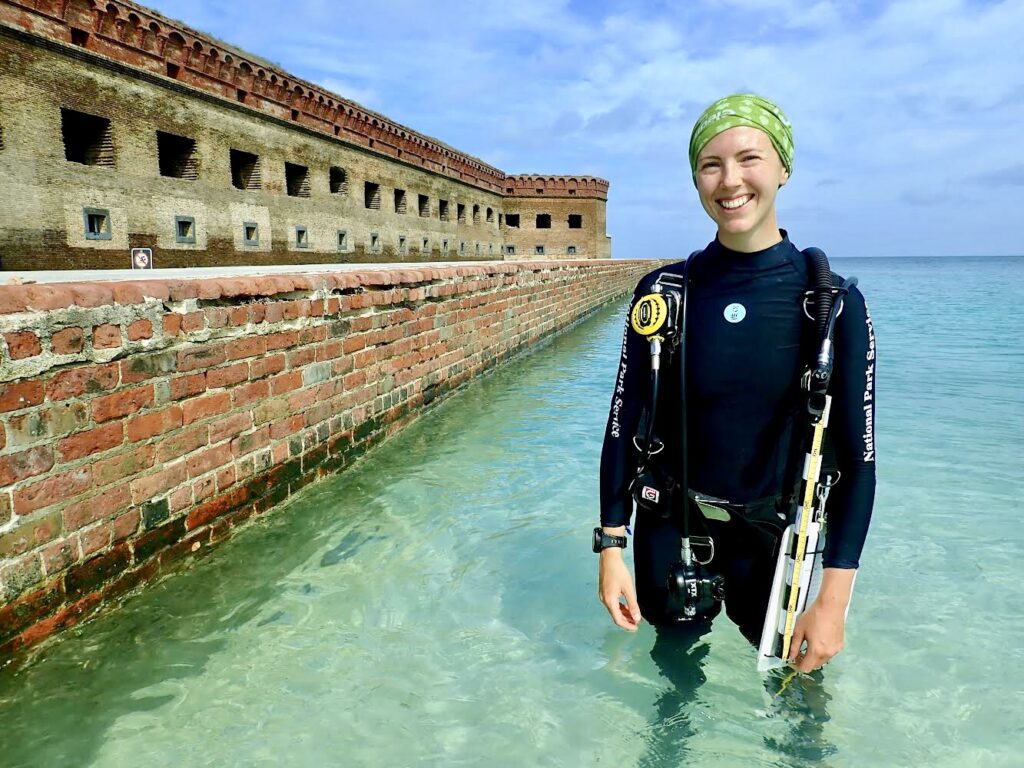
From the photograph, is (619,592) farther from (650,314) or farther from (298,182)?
(298,182)

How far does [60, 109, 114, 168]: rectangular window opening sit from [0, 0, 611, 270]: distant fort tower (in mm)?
26

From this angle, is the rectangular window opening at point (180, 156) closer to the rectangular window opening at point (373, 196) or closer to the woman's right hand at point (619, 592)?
the rectangular window opening at point (373, 196)

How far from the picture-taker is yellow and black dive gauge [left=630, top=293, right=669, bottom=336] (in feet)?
6.25

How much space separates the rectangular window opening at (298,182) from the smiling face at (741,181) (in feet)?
61.6

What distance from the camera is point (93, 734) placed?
99.3 inches

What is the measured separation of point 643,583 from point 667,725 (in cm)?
90

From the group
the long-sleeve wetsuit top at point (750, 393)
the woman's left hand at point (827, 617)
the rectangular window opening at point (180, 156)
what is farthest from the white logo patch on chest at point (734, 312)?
the rectangular window opening at point (180, 156)

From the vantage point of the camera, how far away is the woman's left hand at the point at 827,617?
177 cm

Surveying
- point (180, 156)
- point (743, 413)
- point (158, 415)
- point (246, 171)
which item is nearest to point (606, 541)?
point (743, 413)

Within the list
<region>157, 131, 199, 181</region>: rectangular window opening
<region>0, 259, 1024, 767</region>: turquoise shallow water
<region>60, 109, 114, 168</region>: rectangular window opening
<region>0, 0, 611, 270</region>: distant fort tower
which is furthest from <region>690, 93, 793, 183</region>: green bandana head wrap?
<region>157, 131, 199, 181</region>: rectangular window opening

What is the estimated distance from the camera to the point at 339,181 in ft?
69.1

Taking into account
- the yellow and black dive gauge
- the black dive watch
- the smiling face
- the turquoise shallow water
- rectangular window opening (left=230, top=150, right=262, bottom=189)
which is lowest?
the turquoise shallow water

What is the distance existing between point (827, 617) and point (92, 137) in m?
14.9

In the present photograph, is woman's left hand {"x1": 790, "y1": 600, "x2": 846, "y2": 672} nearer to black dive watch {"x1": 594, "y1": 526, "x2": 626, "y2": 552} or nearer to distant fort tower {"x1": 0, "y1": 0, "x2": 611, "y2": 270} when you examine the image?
black dive watch {"x1": 594, "y1": 526, "x2": 626, "y2": 552}
